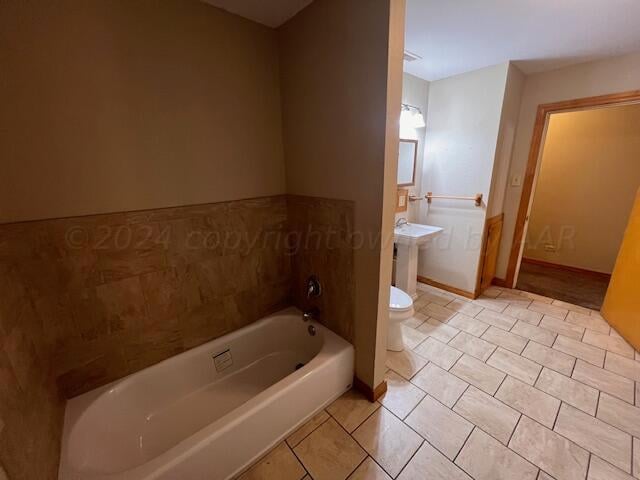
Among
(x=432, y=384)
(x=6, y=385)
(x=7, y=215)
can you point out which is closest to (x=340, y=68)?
(x=7, y=215)

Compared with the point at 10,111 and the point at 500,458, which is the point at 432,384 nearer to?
the point at 500,458

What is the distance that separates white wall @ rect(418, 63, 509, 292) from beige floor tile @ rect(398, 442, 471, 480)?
189cm

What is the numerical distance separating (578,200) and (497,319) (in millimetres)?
2320

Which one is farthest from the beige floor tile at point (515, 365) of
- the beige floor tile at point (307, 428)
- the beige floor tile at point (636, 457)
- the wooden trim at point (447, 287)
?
the beige floor tile at point (307, 428)

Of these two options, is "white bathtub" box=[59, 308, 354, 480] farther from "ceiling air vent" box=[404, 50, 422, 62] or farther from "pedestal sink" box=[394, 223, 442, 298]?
"ceiling air vent" box=[404, 50, 422, 62]

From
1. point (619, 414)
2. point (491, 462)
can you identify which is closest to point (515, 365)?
point (619, 414)

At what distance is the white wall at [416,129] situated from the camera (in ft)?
8.13

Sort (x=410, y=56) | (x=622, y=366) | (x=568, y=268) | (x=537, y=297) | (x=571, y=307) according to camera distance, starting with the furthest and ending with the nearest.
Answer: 1. (x=568, y=268)
2. (x=537, y=297)
3. (x=571, y=307)
4. (x=410, y=56)
5. (x=622, y=366)

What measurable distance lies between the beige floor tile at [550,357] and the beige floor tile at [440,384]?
2.27ft

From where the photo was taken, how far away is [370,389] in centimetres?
157

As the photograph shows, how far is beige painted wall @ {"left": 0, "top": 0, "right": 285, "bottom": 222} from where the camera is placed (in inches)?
39.4

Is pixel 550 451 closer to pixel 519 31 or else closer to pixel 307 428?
pixel 307 428

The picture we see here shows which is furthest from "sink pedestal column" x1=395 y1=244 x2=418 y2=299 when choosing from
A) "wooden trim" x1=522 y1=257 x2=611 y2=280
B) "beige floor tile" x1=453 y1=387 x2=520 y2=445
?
"wooden trim" x1=522 y1=257 x2=611 y2=280

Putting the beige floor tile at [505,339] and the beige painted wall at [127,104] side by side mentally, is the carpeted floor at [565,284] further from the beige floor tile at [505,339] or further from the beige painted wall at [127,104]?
the beige painted wall at [127,104]
